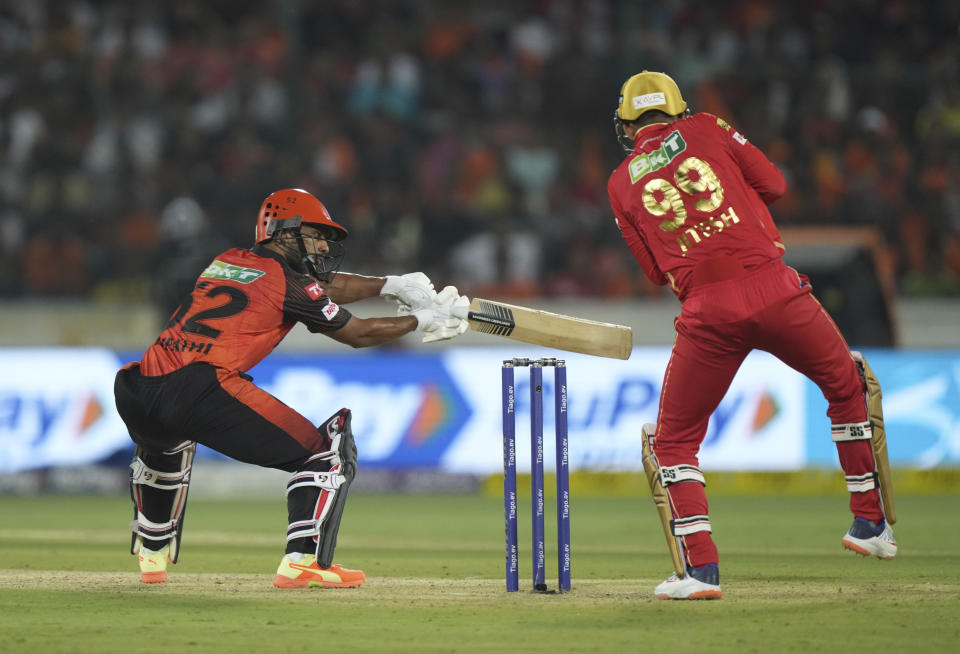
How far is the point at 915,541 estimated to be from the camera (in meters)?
8.45

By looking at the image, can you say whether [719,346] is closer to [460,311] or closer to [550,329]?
[550,329]

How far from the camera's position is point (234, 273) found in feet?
21.0

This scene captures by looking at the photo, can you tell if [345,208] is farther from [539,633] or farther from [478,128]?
[539,633]

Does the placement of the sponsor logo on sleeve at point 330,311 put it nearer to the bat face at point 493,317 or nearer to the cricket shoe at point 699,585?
the bat face at point 493,317

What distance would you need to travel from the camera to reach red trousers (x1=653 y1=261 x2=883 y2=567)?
574 centimetres

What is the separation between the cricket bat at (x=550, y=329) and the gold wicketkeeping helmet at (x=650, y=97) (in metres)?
1.00

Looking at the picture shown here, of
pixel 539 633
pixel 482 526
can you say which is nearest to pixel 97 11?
pixel 482 526

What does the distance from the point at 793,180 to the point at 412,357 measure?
5.36 m

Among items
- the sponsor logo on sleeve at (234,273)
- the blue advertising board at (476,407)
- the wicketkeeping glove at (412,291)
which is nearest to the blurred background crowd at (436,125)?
the blue advertising board at (476,407)

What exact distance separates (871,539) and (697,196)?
1864mm

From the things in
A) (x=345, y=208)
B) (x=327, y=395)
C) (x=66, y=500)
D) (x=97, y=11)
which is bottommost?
(x=66, y=500)

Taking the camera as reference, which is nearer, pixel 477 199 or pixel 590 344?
pixel 590 344

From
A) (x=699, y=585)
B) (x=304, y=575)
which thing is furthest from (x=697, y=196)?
(x=304, y=575)

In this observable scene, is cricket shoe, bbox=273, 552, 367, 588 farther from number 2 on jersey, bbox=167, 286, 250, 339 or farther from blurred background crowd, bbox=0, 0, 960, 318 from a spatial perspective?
blurred background crowd, bbox=0, 0, 960, 318
